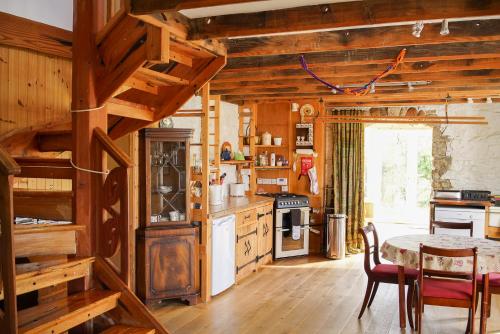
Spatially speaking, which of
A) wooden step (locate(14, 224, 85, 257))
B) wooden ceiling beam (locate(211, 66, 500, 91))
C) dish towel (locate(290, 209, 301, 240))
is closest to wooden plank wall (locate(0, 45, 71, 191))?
wooden step (locate(14, 224, 85, 257))

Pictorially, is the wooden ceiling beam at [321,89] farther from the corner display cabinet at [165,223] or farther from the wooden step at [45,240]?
the wooden step at [45,240]

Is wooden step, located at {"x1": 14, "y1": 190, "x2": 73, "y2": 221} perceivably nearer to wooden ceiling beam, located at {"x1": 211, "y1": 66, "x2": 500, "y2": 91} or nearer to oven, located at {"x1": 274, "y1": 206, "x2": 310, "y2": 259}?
wooden ceiling beam, located at {"x1": 211, "y1": 66, "x2": 500, "y2": 91}

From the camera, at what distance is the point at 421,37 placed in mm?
3625

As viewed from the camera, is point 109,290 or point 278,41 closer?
point 109,290

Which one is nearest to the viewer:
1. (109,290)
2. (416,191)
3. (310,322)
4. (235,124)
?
(109,290)

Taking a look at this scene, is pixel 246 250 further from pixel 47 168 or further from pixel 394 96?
pixel 47 168

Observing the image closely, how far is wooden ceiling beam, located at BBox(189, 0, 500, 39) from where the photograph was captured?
2781mm

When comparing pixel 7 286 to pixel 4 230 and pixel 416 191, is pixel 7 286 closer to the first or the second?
pixel 4 230

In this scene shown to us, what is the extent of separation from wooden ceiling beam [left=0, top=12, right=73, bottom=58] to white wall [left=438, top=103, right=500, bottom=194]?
6.23m

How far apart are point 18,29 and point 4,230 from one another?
2240 millimetres

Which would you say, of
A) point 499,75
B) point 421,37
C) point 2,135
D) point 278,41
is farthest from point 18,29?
point 499,75

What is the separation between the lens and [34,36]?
393 cm

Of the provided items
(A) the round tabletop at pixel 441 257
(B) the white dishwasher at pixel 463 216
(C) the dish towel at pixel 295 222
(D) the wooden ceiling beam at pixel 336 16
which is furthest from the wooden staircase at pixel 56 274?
(B) the white dishwasher at pixel 463 216

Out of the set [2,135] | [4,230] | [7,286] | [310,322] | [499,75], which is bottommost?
[310,322]
